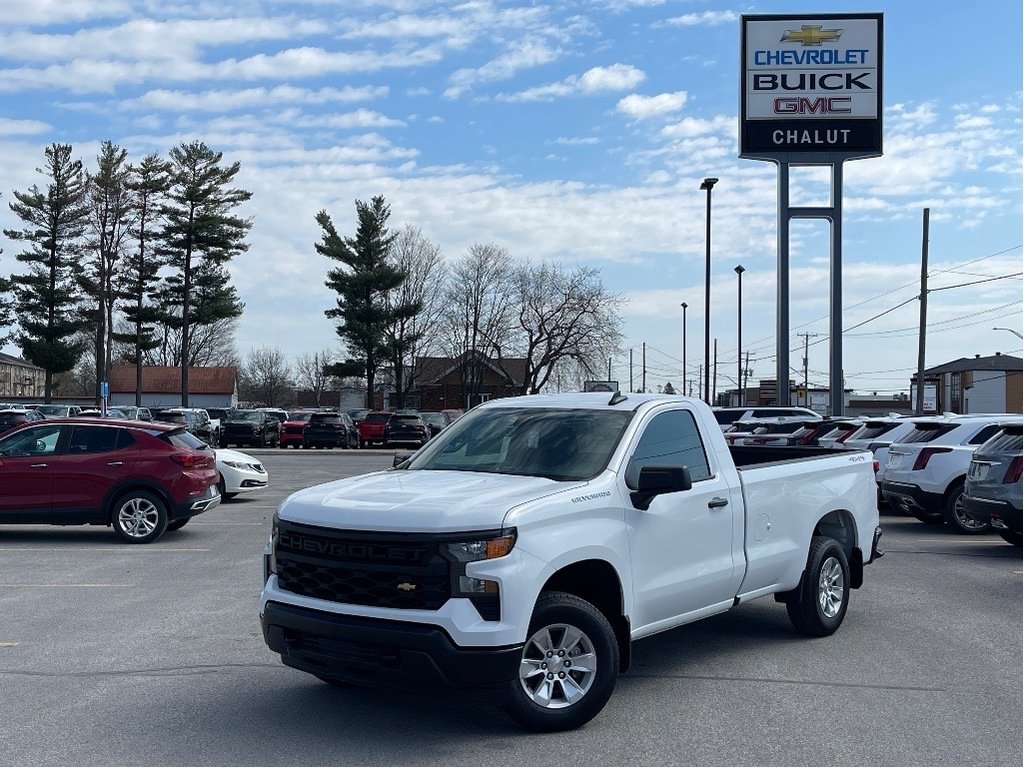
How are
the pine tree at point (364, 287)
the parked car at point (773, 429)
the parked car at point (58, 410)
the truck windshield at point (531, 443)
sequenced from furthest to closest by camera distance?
the pine tree at point (364, 287), the parked car at point (58, 410), the parked car at point (773, 429), the truck windshield at point (531, 443)

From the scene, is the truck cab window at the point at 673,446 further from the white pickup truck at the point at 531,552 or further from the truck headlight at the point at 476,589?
the truck headlight at the point at 476,589

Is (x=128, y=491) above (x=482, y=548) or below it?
below

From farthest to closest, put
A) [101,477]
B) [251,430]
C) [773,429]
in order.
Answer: [251,430]
[773,429]
[101,477]

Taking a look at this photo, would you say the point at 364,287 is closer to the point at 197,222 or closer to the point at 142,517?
the point at 197,222

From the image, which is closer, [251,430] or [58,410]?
[58,410]

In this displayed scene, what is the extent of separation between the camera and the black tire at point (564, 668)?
5.70 meters

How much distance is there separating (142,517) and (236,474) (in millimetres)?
5560

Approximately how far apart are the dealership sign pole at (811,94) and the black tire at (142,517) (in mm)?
26123

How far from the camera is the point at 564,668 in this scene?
582 centimetres

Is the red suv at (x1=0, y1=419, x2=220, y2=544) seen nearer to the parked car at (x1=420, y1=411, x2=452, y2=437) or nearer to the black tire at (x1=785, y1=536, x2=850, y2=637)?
the black tire at (x1=785, y1=536, x2=850, y2=637)

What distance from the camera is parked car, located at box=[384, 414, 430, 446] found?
42.7 m

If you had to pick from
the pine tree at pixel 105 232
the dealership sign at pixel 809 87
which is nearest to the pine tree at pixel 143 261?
the pine tree at pixel 105 232

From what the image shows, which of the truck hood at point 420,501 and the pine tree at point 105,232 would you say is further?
the pine tree at point 105,232

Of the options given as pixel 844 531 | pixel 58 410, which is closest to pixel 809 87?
pixel 844 531
